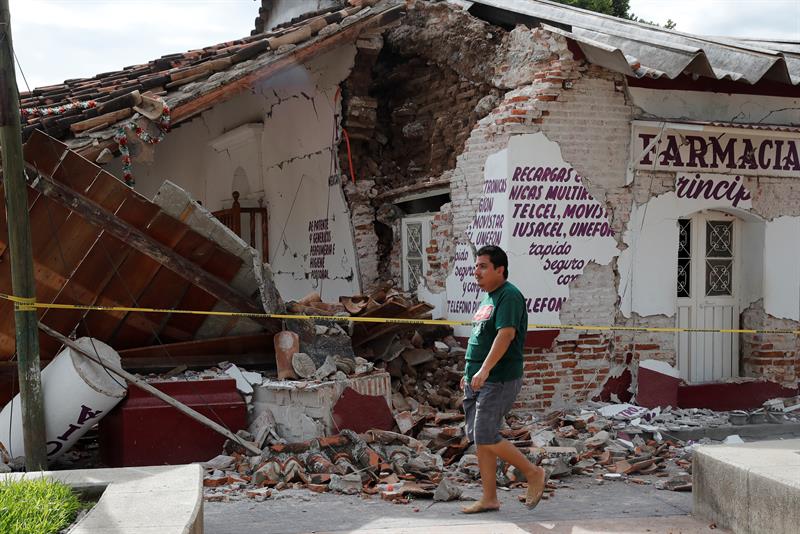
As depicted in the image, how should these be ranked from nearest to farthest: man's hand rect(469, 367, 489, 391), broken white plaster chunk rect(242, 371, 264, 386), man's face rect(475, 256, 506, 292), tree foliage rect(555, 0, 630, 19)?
man's hand rect(469, 367, 489, 391), man's face rect(475, 256, 506, 292), broken white plaster chunk rect(242, 371, 264, 386), tree foliage rect(555, 0, 630, 19)

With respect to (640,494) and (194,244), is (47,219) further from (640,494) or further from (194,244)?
(640,494)

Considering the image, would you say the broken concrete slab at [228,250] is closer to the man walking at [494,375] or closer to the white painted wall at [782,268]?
the man walking at [494,375]

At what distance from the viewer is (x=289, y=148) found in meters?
12.4

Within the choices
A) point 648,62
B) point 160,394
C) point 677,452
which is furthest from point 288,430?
point 648,62

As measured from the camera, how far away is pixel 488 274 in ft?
18.6

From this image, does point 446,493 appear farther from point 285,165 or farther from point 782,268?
point 285,165

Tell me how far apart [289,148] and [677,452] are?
7.13m

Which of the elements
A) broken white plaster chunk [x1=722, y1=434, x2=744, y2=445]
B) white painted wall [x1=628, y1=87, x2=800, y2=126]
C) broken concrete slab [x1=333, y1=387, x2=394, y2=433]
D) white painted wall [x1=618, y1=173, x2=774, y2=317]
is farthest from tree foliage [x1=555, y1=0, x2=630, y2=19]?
broken concrete slab [x1=333, y1=387, x2=394, y2=433]

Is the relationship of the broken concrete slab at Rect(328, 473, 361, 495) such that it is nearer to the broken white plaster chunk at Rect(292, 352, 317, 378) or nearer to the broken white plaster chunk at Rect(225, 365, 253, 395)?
the broken white plaster chunk at Rect(292, 352, 317, 378)

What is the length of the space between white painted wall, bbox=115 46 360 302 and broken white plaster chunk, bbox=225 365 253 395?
11.1ft

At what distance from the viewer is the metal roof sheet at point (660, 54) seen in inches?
330

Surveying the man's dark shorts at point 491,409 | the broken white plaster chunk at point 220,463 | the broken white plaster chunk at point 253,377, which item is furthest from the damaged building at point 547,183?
the man's dark shorts at point 491,409

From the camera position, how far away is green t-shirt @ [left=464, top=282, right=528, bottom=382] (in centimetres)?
556

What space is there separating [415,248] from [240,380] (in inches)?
140
